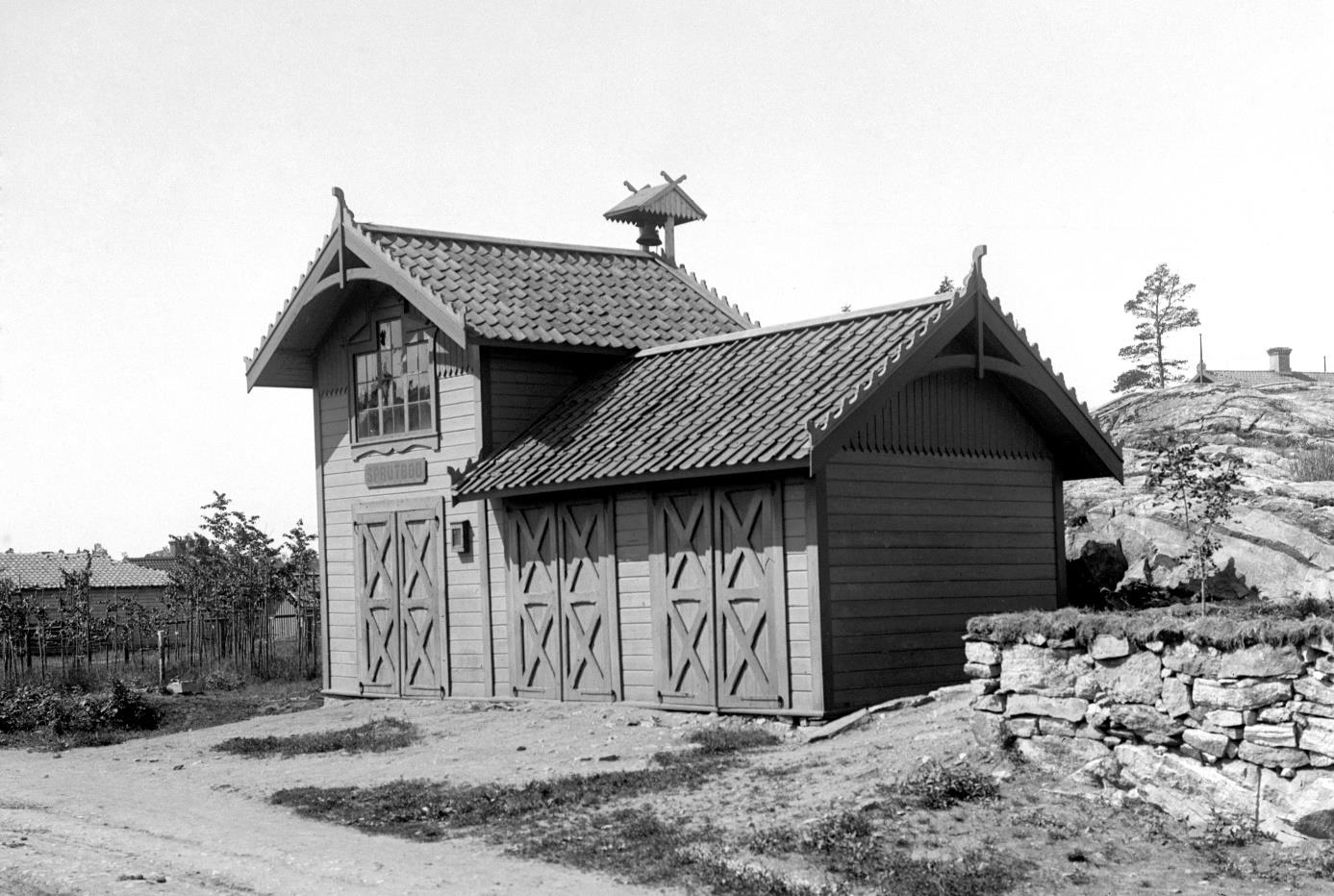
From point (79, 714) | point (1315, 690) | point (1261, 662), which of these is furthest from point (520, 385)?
point (1315, 690)

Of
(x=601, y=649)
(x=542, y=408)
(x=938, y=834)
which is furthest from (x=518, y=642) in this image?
(x=938, y=834)

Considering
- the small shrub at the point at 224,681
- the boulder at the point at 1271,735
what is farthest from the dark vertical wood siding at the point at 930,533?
the small shrub at the point at 224,681

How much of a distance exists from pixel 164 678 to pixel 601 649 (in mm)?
12377

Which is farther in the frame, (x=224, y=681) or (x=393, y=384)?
(x=224, y=681)

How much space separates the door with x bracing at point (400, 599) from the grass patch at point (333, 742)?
249 centimetres

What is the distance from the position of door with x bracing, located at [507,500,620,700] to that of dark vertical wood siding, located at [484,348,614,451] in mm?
1251

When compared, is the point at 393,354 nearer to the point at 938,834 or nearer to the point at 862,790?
the point at 862,790

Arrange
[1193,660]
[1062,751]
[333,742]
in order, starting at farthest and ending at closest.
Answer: [333,742] < [1062,751] < [1193,660]

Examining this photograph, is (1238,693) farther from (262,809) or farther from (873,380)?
(262,809)

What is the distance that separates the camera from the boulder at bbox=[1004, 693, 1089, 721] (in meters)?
11.7

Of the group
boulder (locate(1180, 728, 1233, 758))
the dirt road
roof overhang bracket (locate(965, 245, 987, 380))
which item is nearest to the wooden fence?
the dirt road

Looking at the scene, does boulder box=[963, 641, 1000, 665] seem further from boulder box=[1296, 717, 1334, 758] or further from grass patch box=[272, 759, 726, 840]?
boulder box=[1296, 717, 1334, 758]

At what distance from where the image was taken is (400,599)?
21.7 meters

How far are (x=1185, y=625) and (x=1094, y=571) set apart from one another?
9.79 meters
